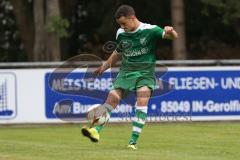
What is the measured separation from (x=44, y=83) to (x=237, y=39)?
59.7 ft

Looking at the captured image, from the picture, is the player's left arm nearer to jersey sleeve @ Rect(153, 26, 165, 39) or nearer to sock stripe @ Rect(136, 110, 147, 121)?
jersey sleeve @ Rect(153, 26, 165, 39)

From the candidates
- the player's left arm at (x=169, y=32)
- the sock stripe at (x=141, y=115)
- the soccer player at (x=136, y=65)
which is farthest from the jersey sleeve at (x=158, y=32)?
the sock stripe at (x=141, y=115)

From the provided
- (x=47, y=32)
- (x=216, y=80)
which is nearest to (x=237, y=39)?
(x=47, y=32)

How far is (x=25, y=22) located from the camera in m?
32.8

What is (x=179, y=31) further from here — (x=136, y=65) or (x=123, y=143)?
(x=136, y=65)

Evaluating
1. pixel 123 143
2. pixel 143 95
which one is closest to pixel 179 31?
pixel 123 143

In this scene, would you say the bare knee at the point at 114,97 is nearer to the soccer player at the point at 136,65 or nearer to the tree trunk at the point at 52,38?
the soccer player at the point at 136,65

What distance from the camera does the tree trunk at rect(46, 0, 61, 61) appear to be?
87.9 ft

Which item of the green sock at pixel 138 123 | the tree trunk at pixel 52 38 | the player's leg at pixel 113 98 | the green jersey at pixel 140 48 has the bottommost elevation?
the green sock at pixel 138 123

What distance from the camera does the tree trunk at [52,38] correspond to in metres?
26.8

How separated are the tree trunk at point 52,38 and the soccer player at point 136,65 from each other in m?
14.9

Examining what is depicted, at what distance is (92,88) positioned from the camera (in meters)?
19.5

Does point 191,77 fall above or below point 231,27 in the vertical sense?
below

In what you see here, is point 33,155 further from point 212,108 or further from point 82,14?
point 82,14
